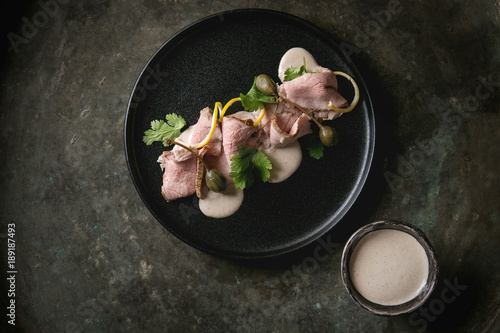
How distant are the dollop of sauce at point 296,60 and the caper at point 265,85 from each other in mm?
130

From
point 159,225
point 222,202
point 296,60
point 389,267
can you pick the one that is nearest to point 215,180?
point 222,202

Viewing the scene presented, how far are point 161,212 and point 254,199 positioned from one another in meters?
0.50

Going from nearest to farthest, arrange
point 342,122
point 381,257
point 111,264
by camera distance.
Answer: point 381,257, point 342,122, point 111,264

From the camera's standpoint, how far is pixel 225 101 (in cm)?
201

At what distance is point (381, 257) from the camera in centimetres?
182

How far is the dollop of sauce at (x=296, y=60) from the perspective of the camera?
197 cm

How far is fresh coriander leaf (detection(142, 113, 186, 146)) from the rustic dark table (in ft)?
1.02

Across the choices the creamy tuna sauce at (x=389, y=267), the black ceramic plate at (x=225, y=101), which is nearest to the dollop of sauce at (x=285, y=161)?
the black ceramic plate at (x=225, y=101)

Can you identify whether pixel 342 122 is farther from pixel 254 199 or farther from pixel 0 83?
pixel 0 83

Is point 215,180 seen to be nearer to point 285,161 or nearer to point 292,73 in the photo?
point 285,161

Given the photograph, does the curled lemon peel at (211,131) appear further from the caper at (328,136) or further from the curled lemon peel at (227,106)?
the caper at (328,136)

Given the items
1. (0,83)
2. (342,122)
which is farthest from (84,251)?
(342,122)

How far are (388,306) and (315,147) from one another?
86 cm

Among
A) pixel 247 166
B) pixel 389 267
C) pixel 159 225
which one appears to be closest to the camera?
pixel 389 267
